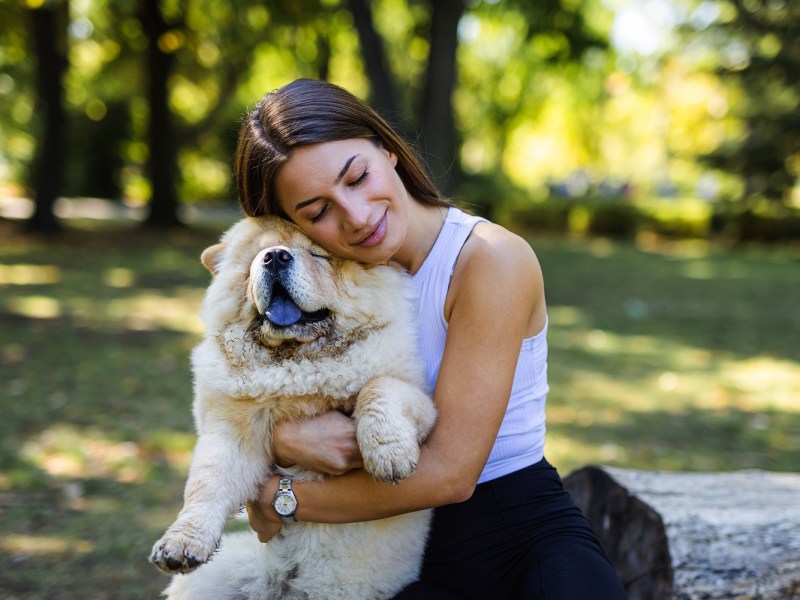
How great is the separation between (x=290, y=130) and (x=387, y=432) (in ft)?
2.67

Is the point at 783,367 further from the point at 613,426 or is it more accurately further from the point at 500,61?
the point at 500,61

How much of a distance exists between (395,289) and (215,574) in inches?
35.9

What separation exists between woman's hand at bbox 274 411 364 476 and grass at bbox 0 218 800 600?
1.47 meters

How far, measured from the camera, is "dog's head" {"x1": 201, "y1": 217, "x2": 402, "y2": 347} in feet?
6.22

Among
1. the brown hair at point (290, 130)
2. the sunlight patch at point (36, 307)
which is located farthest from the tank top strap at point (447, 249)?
the sunlight patch at point (36, 307)

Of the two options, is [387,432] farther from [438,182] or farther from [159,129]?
[159,129]

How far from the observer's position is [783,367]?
682 centimetres

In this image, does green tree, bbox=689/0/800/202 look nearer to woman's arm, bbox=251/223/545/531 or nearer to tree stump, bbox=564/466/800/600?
tree stump, bbox=564/466/800/600

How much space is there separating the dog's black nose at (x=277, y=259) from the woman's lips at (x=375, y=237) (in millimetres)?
220

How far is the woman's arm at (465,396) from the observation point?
194cm

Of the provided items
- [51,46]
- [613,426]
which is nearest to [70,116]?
[51,46]

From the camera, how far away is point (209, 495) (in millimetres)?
1894

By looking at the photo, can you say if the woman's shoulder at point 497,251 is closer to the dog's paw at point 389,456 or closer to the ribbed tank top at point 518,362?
the ribbed tank top at point 518,362

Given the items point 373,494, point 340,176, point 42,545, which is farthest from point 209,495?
point 42,545
